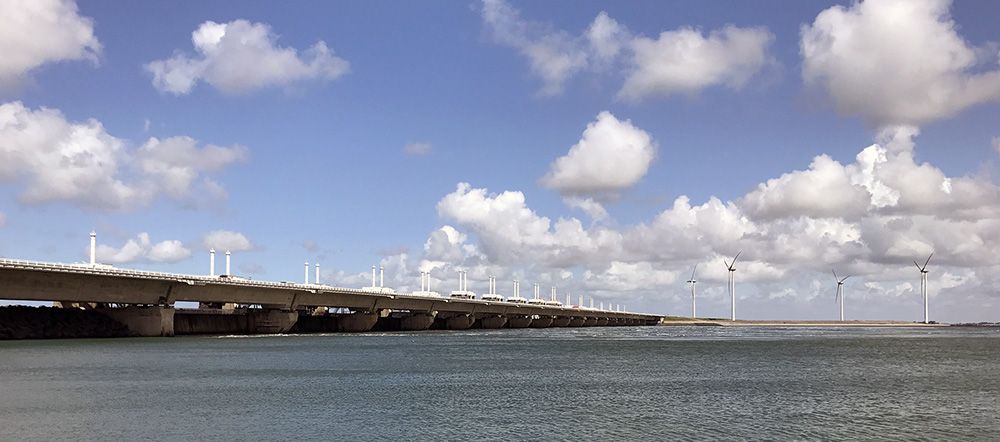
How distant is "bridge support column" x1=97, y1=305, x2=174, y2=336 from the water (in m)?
42.1

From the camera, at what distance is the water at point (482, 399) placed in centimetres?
4119

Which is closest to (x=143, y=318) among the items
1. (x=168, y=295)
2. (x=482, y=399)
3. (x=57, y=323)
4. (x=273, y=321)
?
(x=168, y=295)

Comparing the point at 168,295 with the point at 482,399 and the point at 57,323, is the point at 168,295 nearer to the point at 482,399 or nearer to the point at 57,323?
the point at 57,323

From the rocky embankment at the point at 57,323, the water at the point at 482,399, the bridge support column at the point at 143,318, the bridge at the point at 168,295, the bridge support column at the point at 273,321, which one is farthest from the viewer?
the bridge support column at the point at 273,321

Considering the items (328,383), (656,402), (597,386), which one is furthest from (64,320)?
(656,402)

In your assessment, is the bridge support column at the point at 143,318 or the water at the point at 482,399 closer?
the water at the point at 482,399

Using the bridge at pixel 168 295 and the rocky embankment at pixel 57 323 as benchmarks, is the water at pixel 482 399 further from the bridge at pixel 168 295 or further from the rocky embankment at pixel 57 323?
the rocky embankment at pixel 57 323

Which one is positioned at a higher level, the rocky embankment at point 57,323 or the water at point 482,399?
the rocky embankment at point 57,323

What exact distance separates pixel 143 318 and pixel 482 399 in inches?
3736

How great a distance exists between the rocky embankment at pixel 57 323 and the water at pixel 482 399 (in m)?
42.6

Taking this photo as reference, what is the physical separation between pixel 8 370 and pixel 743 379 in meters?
52.9

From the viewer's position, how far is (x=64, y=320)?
138250 mm

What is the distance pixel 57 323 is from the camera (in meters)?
136

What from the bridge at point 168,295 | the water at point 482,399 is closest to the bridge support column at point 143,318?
the bridge at point 168,295
